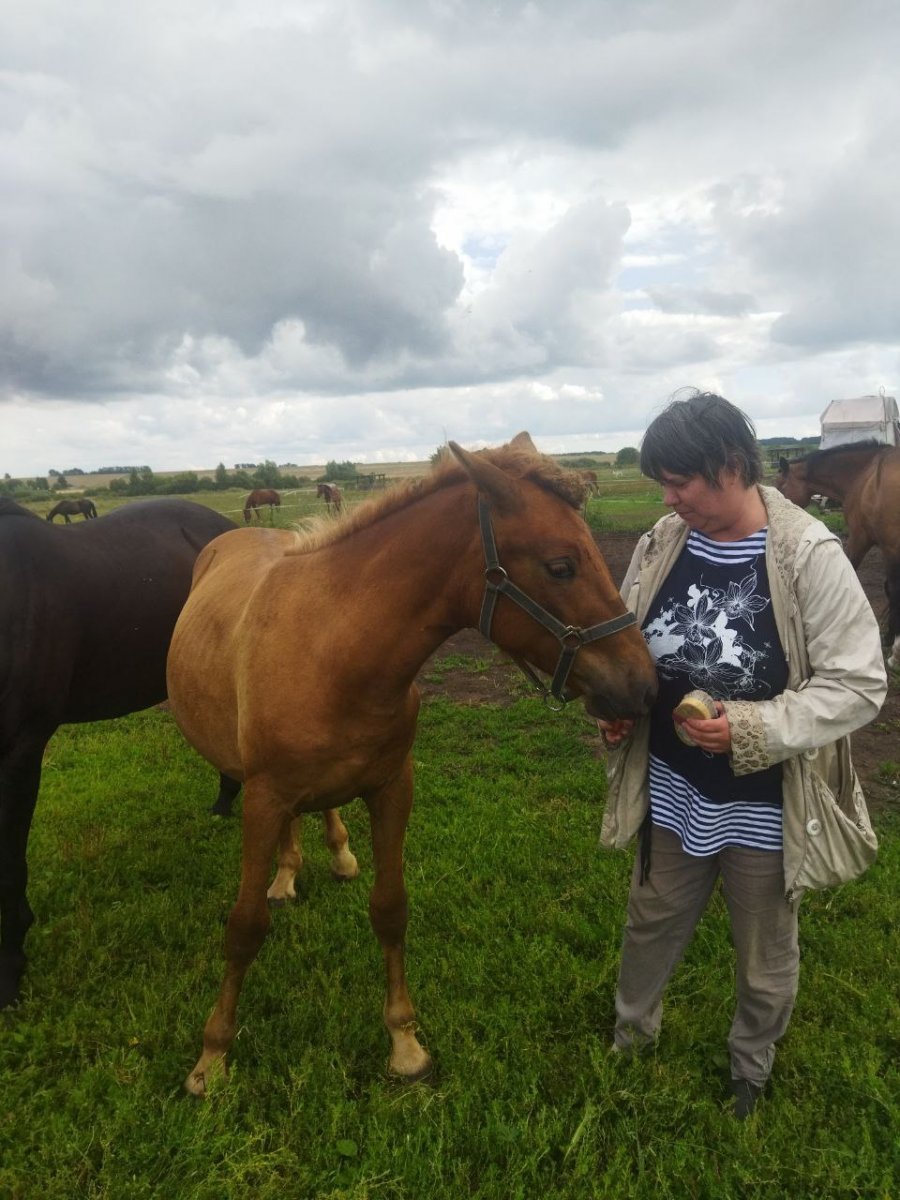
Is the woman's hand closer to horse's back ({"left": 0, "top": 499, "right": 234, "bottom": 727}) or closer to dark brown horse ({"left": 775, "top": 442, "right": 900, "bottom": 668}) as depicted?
horse's back ({"left": 0, "top": 499, "right": 234, "bottom": 727})

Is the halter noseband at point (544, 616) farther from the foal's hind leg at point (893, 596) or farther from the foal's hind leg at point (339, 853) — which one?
the foal's hind leg at point (893, 596)

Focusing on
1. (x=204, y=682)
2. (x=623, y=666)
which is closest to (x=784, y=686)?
(x=623, y=666)

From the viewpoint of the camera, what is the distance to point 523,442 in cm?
261

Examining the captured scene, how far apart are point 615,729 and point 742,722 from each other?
0.54 m

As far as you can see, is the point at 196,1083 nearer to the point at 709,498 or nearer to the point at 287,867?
the point at 287,867

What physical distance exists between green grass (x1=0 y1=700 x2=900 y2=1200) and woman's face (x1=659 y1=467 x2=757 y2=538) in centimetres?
209

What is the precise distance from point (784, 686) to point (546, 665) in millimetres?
742

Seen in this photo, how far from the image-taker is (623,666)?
7.22 feet

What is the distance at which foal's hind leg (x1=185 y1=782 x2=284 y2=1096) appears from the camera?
8.93ft

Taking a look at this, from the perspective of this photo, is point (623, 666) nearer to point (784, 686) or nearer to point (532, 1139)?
point (784, 686)

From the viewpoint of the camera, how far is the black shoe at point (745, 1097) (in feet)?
8.48

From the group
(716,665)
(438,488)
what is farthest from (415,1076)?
(438,488)

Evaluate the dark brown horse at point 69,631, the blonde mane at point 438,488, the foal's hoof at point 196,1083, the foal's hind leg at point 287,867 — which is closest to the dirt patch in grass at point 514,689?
the blonde mane at point 438,488

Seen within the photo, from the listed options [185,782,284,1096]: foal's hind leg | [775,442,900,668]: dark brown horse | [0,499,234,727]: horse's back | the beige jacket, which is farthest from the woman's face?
[775,442,900,668]: dark brown horse
